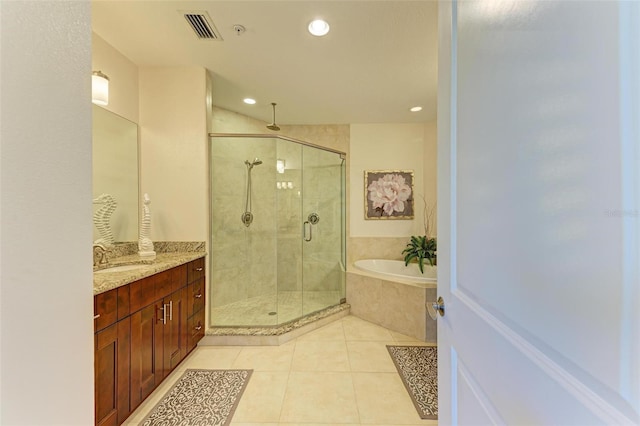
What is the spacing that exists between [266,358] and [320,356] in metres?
0.48

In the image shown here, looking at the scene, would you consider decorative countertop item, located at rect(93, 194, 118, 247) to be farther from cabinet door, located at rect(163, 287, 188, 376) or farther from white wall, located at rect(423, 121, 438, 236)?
white wall, located at rect(423, 121, 438, 236)

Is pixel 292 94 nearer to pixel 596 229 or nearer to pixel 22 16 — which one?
pixel 22 16

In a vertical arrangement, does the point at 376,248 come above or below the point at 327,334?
above

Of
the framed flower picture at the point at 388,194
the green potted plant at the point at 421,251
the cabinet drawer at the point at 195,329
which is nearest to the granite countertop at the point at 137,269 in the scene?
the cabinet drawer at the point at 195,329

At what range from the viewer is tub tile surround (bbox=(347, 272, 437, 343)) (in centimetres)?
255

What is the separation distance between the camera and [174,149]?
7.95ft

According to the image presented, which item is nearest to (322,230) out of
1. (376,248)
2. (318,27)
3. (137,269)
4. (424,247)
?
(376,248)

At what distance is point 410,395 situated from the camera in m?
1.73

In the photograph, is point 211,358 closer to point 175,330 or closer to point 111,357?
point 175,330

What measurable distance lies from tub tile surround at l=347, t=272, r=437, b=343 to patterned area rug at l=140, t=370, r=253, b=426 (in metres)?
1.53

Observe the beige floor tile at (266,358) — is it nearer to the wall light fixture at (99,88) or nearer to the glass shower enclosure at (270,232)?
the glass shower enclosure at (270,232)

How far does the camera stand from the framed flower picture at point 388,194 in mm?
3869

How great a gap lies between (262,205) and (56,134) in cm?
239

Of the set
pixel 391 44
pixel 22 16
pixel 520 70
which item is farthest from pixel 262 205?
pixel 520 70
